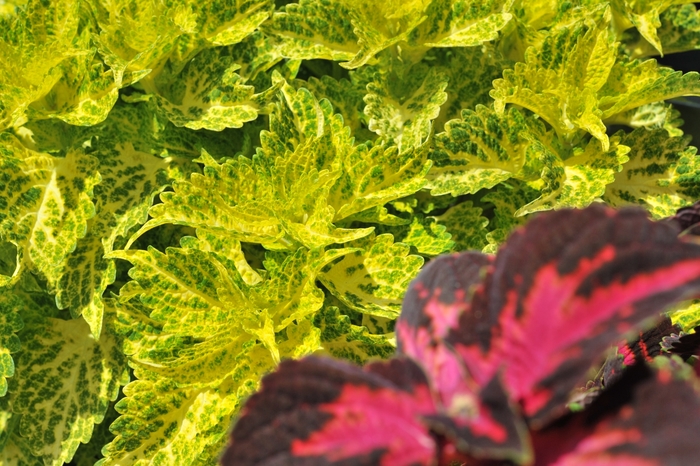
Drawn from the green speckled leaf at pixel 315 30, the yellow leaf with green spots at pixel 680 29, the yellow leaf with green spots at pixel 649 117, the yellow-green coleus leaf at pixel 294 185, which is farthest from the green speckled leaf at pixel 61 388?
the yellow leaf with green spots at pixel 680 29

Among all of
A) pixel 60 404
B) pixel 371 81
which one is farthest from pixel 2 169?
pixel 371 81

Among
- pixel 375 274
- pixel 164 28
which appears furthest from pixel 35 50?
pixel 375 274

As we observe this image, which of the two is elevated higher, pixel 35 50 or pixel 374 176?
pixel 35 50

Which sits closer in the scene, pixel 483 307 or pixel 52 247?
pixel 483 307

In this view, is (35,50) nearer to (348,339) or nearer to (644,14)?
(348,339)

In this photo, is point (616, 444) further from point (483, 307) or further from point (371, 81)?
point (371, 81)

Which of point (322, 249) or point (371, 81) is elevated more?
point (371, 81)
